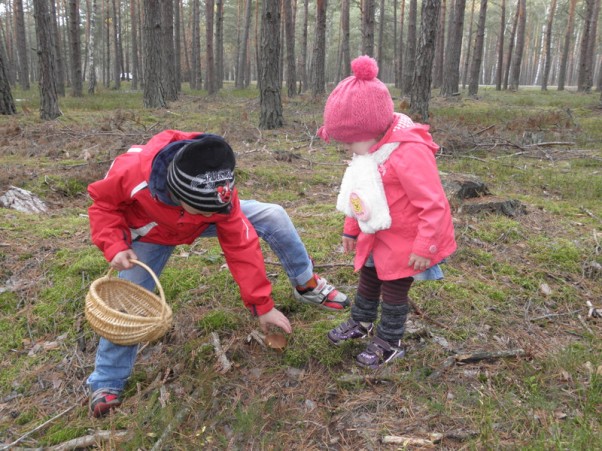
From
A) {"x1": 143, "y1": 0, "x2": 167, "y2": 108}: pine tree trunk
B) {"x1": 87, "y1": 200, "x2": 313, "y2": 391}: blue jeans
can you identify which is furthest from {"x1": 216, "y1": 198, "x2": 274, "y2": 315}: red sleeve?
{"x1": 143, "y1": 0, "x2": 167, "y2": 108}: pine tree trunk

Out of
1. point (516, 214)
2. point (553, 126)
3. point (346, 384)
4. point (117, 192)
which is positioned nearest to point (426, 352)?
point (346, 384)

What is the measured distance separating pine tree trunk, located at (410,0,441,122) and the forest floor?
5.50 metres

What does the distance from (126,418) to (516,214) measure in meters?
4.30

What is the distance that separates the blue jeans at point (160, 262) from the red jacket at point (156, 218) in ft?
0.34

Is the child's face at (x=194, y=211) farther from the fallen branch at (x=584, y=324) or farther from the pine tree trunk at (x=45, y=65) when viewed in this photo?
the pine tree trunk at (x=45, y=65)

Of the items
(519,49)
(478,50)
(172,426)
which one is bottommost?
(172,426)

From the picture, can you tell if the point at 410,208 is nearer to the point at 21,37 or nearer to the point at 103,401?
the point at 103,401

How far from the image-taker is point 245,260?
257 cm

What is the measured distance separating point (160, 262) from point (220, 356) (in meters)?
0.69

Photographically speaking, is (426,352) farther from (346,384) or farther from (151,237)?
(151,237)

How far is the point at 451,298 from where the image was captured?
335cm

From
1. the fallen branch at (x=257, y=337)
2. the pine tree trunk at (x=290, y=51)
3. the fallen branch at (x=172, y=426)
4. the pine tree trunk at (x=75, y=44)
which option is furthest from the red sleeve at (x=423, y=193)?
the pine tree trunk at (x=75, y=44)

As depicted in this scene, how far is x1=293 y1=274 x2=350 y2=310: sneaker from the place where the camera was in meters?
3.17

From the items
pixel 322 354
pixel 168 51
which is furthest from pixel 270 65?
pixel 168 51
